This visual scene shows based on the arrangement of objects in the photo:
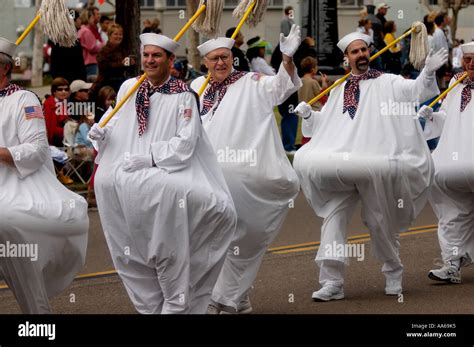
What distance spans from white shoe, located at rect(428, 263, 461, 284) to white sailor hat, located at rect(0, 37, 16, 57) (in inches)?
172

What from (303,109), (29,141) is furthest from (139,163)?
(303,109)

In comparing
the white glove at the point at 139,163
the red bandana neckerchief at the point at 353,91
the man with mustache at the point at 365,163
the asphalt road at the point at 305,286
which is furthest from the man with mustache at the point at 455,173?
the white glove at the point at 139,163

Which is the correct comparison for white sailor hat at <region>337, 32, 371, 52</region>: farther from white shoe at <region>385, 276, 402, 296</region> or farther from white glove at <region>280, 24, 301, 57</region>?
white shoe at <region>385, 276, 402, 296</region>

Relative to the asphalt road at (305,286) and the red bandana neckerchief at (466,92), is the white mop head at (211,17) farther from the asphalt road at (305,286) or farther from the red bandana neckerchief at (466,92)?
the red bandana neckerchief at (466,92)

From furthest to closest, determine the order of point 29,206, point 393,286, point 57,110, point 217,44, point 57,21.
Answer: point 57,110, point 393,286, point 217,44, point 57,21, point 29,206

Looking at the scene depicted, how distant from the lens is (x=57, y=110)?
653 inches

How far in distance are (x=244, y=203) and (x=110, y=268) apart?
2.53 m

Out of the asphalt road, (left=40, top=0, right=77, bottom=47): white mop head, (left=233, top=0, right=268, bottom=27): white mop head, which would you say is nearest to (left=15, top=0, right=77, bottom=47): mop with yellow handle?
(left=40, top=0, right=77, bottom=47): white mop head

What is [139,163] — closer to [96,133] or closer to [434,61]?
[96,133]

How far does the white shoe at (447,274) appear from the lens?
11.6 metres

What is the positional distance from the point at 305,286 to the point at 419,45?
2.29m

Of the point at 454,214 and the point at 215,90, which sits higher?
the point at 215,90

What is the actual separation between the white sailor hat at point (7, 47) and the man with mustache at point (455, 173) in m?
3.89
